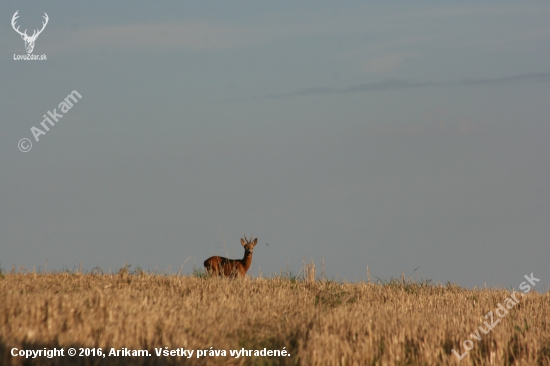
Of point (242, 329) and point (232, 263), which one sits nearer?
point (242, 329)

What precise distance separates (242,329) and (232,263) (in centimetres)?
899

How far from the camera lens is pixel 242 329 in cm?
876

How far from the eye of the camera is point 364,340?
8727 mm

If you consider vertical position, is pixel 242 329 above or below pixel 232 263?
below

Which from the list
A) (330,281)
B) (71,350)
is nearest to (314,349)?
(71,350)

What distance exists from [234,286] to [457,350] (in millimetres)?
5454

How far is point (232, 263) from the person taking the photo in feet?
58.1

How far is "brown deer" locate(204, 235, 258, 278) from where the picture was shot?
1747cm

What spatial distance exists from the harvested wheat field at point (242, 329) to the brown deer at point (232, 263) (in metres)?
4.65

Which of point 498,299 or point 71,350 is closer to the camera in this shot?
point 71,350

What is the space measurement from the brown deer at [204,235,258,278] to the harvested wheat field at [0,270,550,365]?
15.3 ft

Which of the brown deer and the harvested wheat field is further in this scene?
the brown deer

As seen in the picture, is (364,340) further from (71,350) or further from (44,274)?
(44,274)

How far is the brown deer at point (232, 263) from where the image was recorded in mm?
17469
